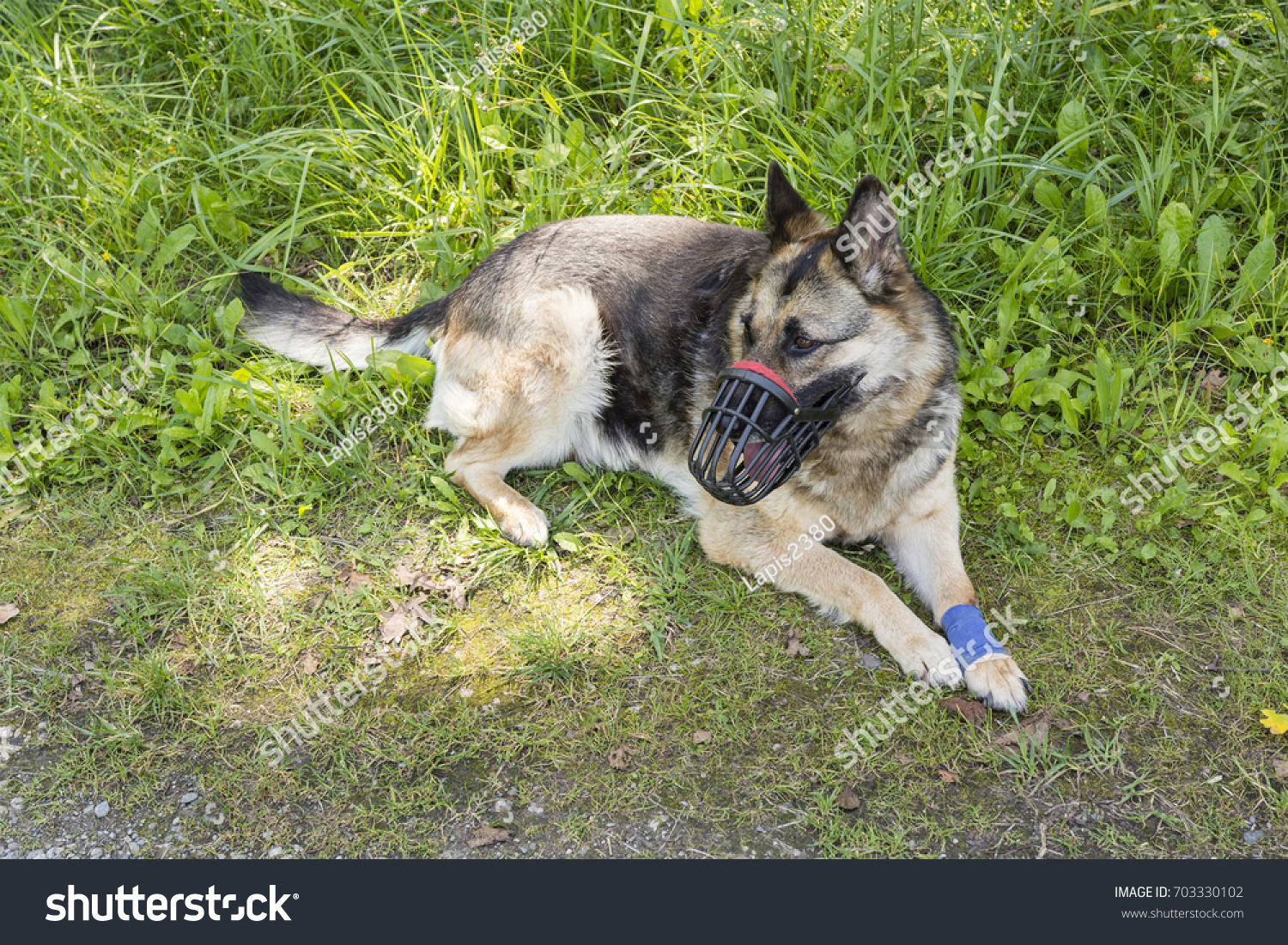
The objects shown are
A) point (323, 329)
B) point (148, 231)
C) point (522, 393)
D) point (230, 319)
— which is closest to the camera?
point (522, 393)

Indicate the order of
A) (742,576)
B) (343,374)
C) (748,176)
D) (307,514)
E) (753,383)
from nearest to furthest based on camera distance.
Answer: (753,383) < (742,576) < (307,514) < (343,374) < (748,176)

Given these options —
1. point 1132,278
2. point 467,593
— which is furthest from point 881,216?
point 467,593

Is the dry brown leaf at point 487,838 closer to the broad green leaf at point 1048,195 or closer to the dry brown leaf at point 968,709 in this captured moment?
the dry brown leaf at point 968,709

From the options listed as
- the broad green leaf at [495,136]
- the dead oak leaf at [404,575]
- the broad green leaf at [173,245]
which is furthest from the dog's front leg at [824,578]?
the broad green leaf at [173,245]

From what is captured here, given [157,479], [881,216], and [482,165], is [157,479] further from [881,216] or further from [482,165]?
[881,216]

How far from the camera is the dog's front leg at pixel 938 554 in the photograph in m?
3.20

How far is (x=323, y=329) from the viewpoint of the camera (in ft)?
13.6

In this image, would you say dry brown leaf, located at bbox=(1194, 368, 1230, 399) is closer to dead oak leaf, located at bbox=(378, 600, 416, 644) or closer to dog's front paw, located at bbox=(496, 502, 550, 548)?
dog's front paw, located at bbox=(496, 502, 550, 548)

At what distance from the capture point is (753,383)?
2.95 metres

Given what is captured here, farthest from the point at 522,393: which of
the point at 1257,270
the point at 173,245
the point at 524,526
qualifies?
the point at 1257,270

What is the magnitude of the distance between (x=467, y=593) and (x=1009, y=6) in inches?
145

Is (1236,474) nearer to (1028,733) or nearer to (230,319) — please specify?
(1028,733)

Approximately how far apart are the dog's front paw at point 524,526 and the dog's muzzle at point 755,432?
33.3 inches

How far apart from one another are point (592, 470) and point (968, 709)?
1801mm
